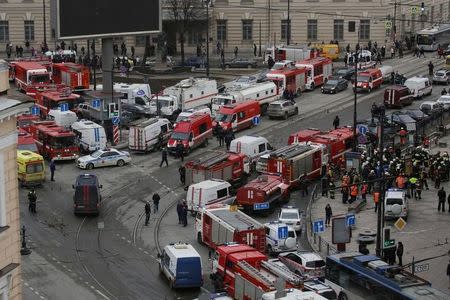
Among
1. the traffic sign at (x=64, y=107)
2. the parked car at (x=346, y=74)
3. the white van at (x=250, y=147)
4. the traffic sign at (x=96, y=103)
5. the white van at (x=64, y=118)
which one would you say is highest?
the parked car at (x=346, y=74)

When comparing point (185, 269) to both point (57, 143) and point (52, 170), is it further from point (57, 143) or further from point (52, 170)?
point (57, 143)

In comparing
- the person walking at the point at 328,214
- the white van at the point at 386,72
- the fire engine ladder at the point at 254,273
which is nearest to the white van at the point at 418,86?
the white van at the point at 386,72

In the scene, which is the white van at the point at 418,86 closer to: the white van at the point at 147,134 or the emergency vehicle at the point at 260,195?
the white van at the point at 147,134

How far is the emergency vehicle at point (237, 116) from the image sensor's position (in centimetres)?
7300

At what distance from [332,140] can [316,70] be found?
25627 mm

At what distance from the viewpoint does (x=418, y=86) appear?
84.9m

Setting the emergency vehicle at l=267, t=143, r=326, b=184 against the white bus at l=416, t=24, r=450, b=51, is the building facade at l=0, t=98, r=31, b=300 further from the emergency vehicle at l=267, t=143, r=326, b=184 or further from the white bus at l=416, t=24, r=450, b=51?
the white bus at l=416, t=24, r=450, b=51

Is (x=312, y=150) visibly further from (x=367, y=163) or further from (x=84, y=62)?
(x=84, y=62)

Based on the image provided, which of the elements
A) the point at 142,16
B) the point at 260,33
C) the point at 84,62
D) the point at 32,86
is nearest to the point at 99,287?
the point at 142,16

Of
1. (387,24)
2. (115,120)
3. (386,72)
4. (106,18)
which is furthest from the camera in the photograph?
(387,24)

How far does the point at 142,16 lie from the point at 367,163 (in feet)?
70.4

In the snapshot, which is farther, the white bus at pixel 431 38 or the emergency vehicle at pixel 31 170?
the white bus at pixel 431 38

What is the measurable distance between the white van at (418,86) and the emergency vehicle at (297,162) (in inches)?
920

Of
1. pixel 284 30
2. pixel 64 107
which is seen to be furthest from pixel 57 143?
pixel 284 30
